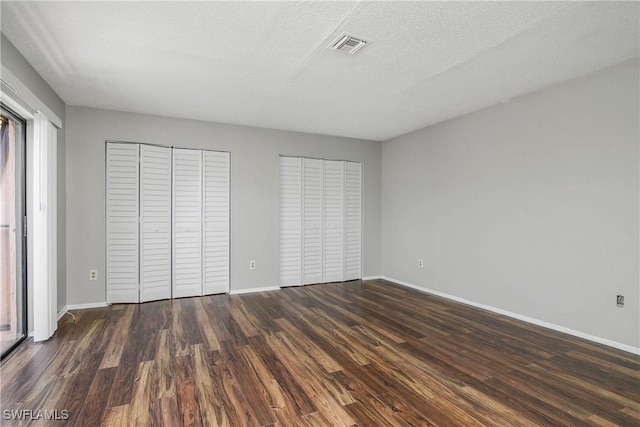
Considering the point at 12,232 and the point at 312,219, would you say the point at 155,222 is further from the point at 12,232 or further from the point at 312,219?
the point at 312,219

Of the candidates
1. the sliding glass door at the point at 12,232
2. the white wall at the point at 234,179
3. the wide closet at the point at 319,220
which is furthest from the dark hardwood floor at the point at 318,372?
the wide closet at the point at 319,220

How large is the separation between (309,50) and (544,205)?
2.78 m

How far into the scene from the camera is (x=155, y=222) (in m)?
4.17

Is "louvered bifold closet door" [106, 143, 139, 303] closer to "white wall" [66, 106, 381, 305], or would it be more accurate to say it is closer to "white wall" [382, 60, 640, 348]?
"white wall" [66, 106, 381, 305]

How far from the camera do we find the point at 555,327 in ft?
10.3

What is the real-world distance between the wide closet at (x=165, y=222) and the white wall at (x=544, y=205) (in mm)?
3043

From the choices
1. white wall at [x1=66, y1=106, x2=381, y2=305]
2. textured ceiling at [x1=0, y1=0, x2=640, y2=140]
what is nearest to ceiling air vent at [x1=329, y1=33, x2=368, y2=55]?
textured ceiling at [x1=0, y1=0, x2=640, y2=140]

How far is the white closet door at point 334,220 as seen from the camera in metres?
5.27

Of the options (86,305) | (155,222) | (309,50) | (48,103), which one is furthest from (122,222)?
(309,50)

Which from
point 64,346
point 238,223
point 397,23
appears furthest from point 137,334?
point 397,23

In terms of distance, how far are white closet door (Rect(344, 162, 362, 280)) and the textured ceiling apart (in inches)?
68.7

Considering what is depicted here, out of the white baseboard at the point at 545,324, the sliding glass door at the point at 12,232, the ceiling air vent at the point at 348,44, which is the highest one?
the ceiling air vent at the point at 348,44

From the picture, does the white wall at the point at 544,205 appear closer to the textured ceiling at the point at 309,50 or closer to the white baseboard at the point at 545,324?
the white baseboard at the point at 545,324

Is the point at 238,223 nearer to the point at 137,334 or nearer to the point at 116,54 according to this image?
the point at 137,334
